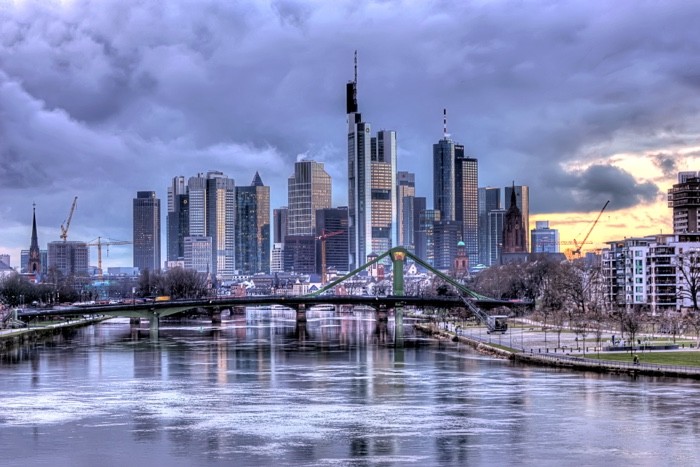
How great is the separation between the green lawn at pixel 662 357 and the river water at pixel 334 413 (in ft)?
17.7

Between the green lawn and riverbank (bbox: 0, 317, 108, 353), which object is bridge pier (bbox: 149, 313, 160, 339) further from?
the green lawn

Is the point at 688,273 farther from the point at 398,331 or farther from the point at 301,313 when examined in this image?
the point at 301,313

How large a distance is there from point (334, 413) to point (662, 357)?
31.9 m

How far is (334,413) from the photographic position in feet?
207

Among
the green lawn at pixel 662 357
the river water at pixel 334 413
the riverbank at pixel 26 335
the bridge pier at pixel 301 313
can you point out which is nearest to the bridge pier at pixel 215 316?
the bridge pier at pixel 301 313

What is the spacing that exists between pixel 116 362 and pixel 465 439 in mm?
49976

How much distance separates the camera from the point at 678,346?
94.2m

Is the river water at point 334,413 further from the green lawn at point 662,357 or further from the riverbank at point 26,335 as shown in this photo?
the riverbank at point 26,335

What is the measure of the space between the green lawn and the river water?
5.41 meters

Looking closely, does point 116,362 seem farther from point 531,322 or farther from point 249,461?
point 531,322

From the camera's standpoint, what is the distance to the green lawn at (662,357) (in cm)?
8088

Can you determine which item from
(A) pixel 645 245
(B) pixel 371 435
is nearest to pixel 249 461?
(B) pixel 371 435

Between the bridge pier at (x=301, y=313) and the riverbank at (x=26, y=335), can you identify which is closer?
the riverbank at (x=26, y=335)

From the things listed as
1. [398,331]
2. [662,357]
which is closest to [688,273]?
[398,331]
